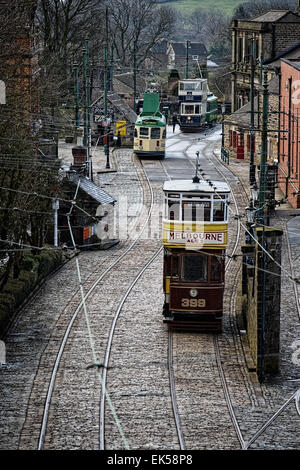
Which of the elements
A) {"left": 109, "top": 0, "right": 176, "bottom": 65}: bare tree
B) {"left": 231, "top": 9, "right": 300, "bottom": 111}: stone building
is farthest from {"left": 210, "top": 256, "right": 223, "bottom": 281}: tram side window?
{"left": 109, "top": 0, "right": 176, "bottom": 65}: bare tree

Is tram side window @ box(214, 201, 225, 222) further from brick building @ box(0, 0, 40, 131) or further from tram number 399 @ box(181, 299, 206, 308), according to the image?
brick building @ box(0, 0, 40, 131)

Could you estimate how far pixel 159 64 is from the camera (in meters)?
131

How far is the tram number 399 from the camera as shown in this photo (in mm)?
27422

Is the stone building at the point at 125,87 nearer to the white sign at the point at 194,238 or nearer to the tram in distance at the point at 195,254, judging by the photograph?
the tram in distance at the point at 195,254

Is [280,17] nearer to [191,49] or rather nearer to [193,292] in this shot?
[193,292]

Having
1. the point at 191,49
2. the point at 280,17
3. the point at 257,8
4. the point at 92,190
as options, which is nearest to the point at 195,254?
the point at 92,190

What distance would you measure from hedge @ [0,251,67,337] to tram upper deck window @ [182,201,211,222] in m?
5.27

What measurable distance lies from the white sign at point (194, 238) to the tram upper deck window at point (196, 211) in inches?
16.9

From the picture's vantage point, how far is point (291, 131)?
47219 mm

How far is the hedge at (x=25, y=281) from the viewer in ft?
93.9

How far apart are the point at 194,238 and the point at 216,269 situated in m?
0.96

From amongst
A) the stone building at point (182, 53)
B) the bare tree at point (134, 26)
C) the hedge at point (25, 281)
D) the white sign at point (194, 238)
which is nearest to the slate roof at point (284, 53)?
the hedge at point (25, 281)
